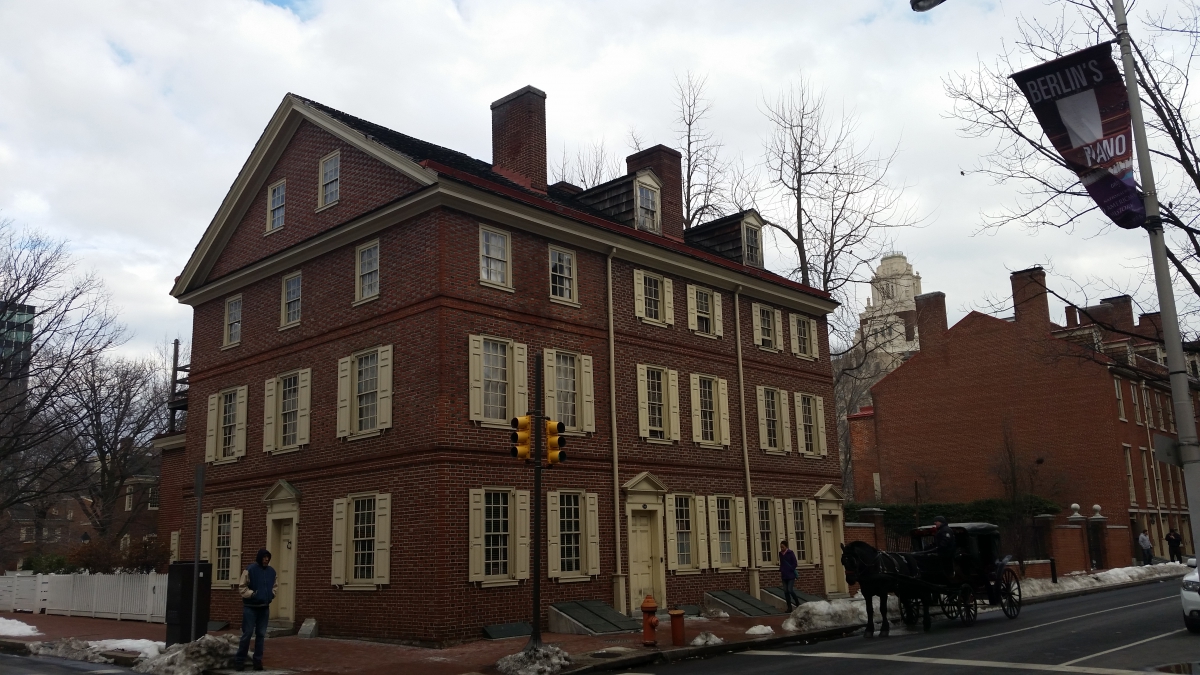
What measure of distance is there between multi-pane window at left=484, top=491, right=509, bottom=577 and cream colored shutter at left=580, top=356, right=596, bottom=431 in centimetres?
295

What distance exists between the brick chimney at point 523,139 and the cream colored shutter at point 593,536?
29.7 ft

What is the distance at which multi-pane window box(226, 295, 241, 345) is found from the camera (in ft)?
84.0

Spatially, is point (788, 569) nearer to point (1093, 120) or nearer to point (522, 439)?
point (522, 439)

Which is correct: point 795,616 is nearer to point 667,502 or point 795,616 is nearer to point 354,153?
point 667,502

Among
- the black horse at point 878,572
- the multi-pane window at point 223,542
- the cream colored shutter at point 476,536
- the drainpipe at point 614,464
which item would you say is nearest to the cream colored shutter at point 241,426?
the multi-pane window at point 223,542

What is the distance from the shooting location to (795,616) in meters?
19.5

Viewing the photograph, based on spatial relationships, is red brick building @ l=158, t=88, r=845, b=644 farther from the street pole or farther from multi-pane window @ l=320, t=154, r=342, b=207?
the street pole

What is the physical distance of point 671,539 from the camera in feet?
77.3

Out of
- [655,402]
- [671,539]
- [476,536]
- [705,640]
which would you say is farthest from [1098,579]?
[476,536]

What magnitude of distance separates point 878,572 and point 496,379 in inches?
335

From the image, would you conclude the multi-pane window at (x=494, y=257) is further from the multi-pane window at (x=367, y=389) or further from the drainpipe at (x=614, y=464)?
the drainpipe at (x=614, y=464)

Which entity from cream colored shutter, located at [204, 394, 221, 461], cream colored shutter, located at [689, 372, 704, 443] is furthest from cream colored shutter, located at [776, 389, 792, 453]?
cream colored shutter, located at [204, 394, 221, 461]

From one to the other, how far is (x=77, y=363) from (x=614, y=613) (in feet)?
51.3

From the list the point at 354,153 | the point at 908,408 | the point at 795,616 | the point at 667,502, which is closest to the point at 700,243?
the point at 667,502
